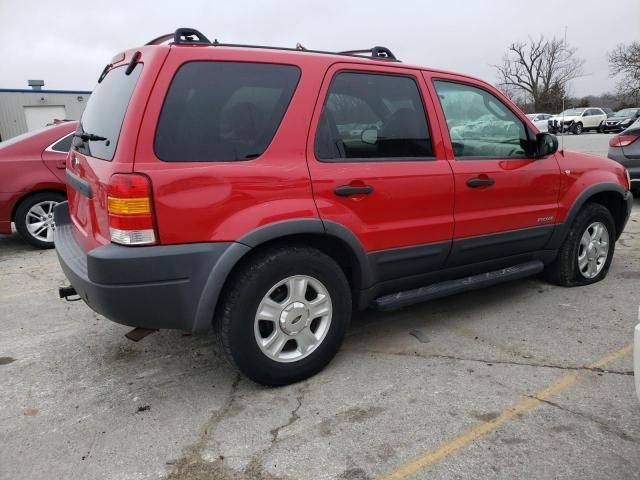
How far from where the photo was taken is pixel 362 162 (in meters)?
3.08

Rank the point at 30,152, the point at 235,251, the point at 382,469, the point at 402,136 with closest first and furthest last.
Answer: the point at 382,469 < the point at 235,251 < the point at 402,136 < the point at 30,152

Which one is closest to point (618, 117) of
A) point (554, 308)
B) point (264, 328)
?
point (554, 308)

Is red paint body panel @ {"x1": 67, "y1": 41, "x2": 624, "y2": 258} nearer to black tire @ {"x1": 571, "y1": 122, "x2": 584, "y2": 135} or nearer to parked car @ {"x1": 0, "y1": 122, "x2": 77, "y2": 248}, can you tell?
parked car @ {"x1": 0, "y1": 122, "x2": 77, "y2": 248}

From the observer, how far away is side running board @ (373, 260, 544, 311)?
10.9ft

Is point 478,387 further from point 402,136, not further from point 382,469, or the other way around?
point 402,136

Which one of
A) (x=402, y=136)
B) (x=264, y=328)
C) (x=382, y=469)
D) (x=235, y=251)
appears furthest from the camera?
(x=402, y=136)

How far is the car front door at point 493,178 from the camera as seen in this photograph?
353 centimetres

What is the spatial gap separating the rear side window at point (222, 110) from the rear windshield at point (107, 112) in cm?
26

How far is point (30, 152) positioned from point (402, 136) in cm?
508

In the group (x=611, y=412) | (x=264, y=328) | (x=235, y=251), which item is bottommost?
(x=611, y=412)

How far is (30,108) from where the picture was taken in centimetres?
2809

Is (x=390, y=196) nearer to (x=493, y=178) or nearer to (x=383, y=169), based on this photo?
(x=383, y=169)

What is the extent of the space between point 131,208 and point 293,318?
106 centimetres

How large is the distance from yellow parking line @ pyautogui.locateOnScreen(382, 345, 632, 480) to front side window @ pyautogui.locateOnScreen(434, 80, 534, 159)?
62.0 inches
